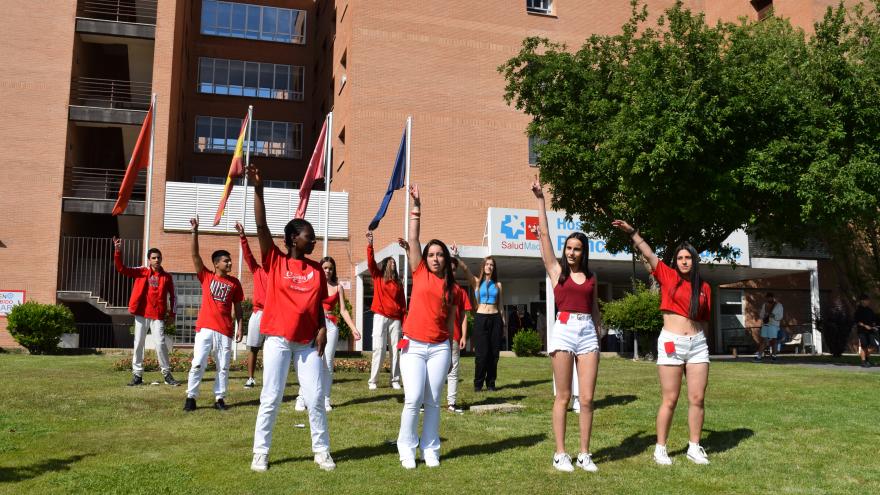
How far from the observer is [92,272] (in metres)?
28.8

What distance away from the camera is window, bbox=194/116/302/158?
38500 millimetres

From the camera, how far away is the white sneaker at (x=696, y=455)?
6641mm

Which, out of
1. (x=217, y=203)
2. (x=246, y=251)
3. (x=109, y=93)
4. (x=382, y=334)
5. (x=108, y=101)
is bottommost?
(x=382, y=334)

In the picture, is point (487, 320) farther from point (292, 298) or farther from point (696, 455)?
point (292, 298)

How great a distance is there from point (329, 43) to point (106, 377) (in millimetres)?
26613

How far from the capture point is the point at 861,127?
2027 cm

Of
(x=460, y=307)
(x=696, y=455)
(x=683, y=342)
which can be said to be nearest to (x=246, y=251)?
(x=460, y=307)

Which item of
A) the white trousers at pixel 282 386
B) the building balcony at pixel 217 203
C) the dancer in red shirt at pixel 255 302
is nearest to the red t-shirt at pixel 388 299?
the dancer in red shirt at pixel 255 302

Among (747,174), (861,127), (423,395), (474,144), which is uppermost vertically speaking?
(474,144)

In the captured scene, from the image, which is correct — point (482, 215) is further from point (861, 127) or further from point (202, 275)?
point (202, 275)

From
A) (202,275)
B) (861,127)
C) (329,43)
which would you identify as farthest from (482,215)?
(202,275)

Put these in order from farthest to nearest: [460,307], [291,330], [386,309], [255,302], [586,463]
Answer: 1. [386,309]
2. [255,302]
3. [460,307]
4. [586,463]
5. [291,330]

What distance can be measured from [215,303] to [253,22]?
33217 mm

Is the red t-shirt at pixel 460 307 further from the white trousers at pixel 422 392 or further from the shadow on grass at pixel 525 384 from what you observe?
the white trousers at pixel 422 392
